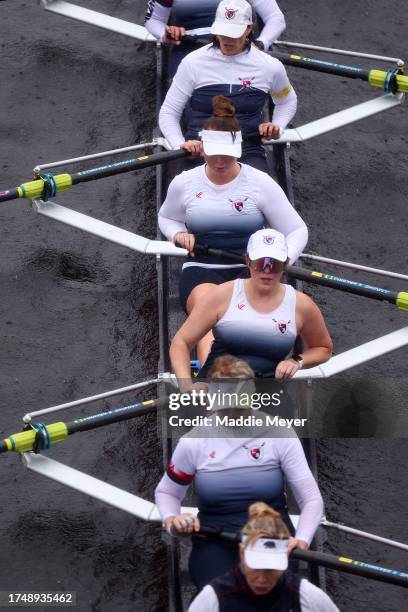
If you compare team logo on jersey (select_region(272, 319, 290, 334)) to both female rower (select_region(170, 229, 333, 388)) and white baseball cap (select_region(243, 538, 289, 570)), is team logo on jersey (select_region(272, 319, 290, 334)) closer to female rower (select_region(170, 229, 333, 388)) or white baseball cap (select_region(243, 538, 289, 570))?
female rower (select_region(170, 229, 333, 388))

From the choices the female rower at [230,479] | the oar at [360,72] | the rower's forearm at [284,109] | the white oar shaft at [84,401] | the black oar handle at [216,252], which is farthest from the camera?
the oar at [360,72]

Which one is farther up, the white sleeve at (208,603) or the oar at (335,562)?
the oar at (335,562)

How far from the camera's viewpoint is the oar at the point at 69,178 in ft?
28.3

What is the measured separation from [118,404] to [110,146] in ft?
8.15

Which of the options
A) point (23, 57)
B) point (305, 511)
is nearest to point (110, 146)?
point (23, 57)

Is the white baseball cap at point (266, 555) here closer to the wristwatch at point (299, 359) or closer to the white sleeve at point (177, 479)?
the white sleeve at point (177, 479)

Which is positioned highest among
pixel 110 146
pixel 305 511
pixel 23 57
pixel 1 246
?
pixel 23 57

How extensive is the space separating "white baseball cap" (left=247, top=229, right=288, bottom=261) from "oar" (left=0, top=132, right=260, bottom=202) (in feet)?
5.12

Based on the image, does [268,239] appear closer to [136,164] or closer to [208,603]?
[136,164]

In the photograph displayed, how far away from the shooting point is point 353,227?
9828 mm

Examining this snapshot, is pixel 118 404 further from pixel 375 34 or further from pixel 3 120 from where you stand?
pixel 375 34

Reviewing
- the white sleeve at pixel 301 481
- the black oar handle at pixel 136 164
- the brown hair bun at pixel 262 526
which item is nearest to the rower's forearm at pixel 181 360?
the white sleeve at pixel 301 481

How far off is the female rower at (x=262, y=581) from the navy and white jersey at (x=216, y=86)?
3.55 metres

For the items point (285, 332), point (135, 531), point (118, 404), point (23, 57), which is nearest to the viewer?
point (285, 332)
